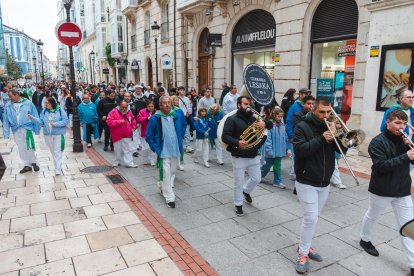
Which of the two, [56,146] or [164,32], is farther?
[164,32]

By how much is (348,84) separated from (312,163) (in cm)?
779

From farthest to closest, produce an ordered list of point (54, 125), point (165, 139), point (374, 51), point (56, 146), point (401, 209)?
1. point (374, 51)
2. point (56, 146)
3. point (54, 125)
4. point (165, 139)
5. point (401, 209)

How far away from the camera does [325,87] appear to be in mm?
11109

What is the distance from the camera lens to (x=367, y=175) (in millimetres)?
7301

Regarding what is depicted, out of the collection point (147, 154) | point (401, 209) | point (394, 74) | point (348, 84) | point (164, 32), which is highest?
point (164, 32)

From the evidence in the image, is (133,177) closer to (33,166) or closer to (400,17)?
(33,166)

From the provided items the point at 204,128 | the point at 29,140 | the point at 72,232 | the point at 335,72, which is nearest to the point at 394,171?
the point at 72,232

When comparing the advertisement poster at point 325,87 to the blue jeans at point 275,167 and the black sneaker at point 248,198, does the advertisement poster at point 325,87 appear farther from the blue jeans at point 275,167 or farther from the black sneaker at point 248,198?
the black sneaker at point 248,198

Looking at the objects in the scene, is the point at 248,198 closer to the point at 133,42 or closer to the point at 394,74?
the point at 394,74

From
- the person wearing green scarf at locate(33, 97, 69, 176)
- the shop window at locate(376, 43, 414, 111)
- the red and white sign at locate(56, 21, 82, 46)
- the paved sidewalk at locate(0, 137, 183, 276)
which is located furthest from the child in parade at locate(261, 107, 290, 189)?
the red and white sign at locate(56, 21, 82, 46)

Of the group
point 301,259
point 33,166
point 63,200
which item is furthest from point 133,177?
point 301,259

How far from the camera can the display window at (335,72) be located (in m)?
10.2

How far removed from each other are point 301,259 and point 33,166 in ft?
22.0

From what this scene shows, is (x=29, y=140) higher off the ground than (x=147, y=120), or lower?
lower
